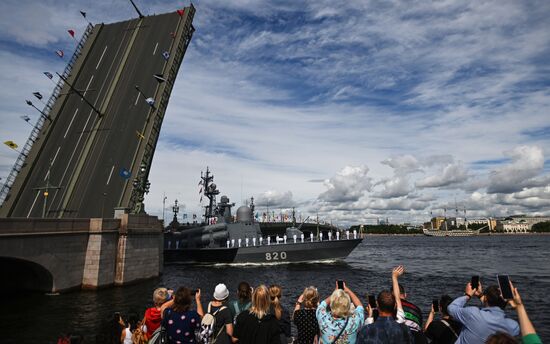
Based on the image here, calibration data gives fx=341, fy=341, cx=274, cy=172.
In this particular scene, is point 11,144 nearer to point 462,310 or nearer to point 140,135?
point 140,135

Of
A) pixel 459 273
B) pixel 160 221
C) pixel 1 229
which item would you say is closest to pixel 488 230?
pixel 459 273

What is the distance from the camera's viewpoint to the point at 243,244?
1590 inches

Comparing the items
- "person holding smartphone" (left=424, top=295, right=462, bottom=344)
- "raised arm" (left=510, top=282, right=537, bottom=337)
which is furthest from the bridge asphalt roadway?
"raised arm" (left=510, top=282, right=537, bottom=337)

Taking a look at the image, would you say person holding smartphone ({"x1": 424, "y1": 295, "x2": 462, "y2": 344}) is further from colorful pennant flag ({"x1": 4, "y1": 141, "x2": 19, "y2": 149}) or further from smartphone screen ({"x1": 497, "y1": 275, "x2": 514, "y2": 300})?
colorful pennant flag ({"x1": 4, "y1": 141, "x2": 19, "y2": 149})

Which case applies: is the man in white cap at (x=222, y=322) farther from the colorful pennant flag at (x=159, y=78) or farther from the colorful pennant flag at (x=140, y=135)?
the colorful pennant flag at (x=159, y=78)

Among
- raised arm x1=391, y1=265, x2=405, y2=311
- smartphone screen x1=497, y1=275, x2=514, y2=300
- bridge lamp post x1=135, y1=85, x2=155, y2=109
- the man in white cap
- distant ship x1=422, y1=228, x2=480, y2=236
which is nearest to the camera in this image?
smartphone screen x1=497, y1=275, x2=514, y2=300

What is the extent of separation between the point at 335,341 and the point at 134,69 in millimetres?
31712

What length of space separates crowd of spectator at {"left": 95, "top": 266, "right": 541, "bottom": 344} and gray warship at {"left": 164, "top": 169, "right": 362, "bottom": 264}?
32.4 m

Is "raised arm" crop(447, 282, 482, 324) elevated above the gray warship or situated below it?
below

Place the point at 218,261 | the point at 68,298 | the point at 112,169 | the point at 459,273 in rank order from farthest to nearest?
the point at 218,261
the point at 459,273
the point at 112,169
the point at 68,298

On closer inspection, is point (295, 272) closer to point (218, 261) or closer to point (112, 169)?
point (218, 261)

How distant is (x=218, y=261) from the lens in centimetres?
4034

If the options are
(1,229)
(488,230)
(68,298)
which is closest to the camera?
(1,229)

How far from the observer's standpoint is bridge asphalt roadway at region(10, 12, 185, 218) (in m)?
26.0
